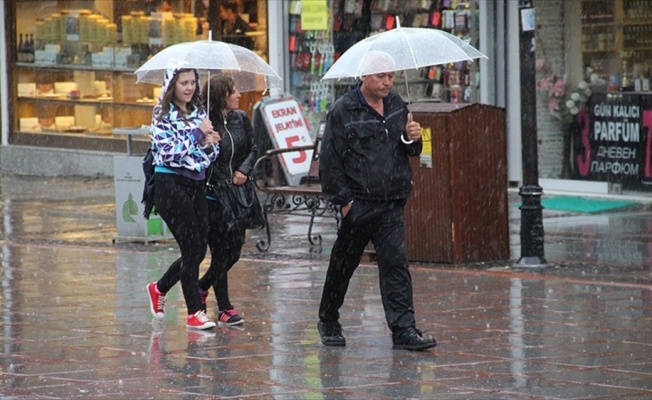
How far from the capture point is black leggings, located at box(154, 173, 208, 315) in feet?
31.6

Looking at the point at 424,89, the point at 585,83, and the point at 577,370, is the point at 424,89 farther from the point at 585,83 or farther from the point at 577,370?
the point at 577,370

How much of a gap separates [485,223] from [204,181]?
11.5 feet

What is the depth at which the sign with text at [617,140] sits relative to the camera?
16578 mm

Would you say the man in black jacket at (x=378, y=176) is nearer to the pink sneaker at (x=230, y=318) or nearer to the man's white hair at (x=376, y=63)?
the man's white hair at (x=376, y=63)

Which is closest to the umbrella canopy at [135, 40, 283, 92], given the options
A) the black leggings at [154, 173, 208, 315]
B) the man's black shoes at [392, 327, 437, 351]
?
the black leggings at [154, 173, 208, 315]

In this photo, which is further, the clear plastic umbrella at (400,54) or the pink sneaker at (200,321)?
the pink sneaker at (200,321)

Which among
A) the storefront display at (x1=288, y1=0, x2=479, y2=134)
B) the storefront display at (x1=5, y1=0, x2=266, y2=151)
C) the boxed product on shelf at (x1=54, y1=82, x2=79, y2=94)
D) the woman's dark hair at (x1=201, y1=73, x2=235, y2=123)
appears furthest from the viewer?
the boxed product on shelf at (x1=54, y1=82, x2=79, y2=94)

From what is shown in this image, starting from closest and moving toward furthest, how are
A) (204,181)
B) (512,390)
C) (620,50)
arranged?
(512,390), (204,181), (620,50)

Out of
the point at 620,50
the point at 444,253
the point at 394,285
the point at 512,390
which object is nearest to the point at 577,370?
the point at 512,390

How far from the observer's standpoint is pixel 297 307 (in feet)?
34.9

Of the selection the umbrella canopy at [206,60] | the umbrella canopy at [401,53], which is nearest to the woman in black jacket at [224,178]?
the umbrella canopy at [206,60]

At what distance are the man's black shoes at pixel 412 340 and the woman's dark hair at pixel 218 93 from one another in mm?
2081

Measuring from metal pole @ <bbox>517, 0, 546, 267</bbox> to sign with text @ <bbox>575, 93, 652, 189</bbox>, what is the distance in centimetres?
445

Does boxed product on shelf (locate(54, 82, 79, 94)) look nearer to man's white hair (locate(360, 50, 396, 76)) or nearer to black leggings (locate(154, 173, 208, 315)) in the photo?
black leggings (locate(154, 173, 208, 315))
